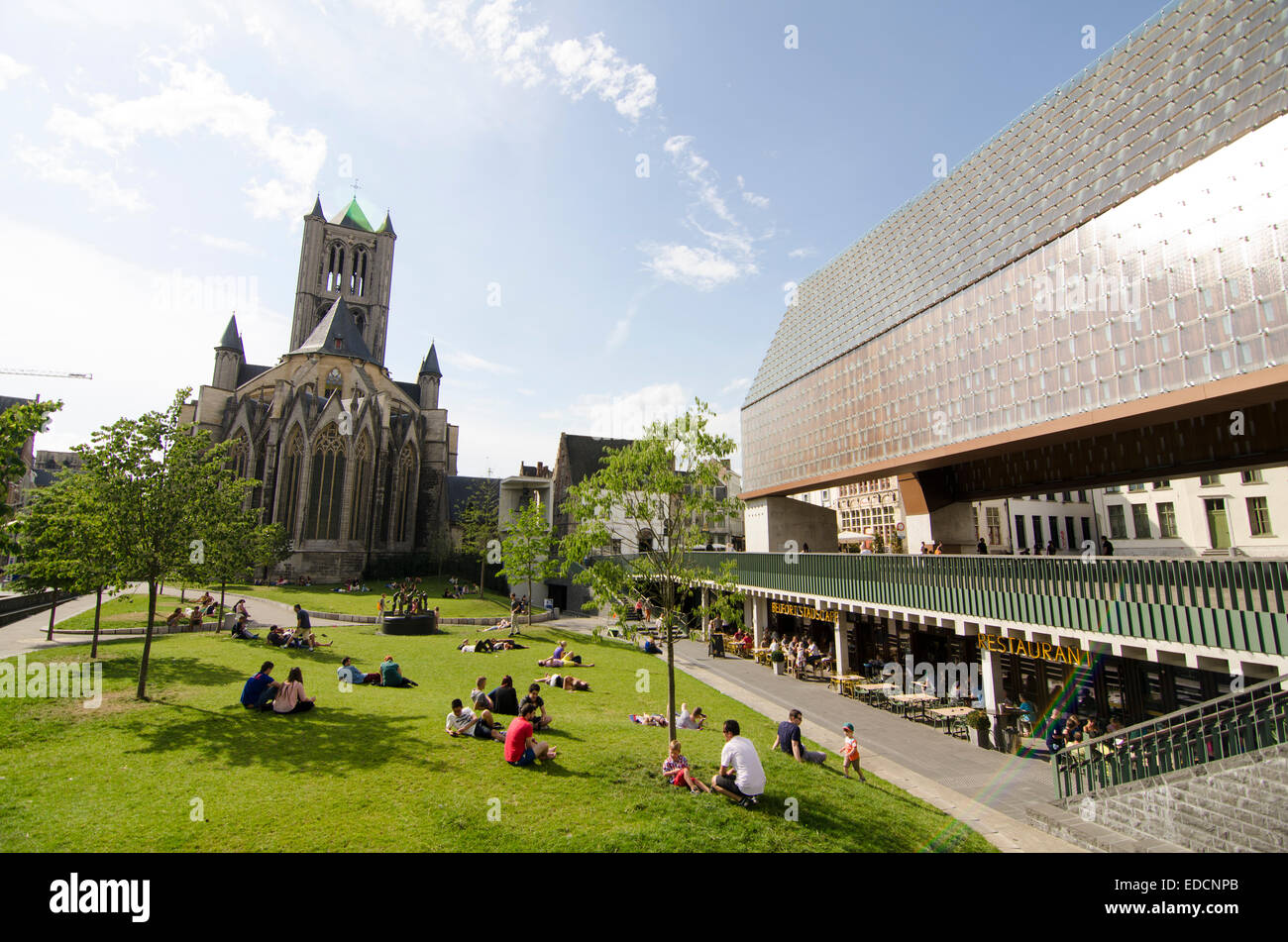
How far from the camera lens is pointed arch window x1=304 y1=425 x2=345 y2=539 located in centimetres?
5375

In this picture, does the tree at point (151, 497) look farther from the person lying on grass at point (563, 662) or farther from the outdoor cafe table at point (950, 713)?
the outdoor cafe table at point (950, 713)

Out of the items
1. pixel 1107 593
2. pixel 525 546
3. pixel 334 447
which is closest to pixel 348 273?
pixel 334 447

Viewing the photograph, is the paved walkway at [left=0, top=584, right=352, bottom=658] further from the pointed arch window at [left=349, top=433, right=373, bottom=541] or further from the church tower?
the church tower

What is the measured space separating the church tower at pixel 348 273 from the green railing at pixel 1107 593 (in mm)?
82561

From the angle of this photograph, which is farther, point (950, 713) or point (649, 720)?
point (950, 713)

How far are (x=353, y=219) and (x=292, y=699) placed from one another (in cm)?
9774

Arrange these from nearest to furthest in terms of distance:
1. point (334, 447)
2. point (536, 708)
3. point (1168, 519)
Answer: point (536, 708), point (1168, 519), point (334, 447)

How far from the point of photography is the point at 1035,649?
1686cm

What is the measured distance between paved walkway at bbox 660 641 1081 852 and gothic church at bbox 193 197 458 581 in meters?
43.6

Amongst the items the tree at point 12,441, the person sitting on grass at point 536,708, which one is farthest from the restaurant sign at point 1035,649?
the tree at point 12,441

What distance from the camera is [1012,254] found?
21281 millimetres

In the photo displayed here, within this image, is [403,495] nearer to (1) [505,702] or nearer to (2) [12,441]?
(1) [505,702]

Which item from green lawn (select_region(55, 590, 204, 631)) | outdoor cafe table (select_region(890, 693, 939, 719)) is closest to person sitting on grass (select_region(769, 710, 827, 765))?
outdoor cafe table (select_region(890, 693, 939, 719))

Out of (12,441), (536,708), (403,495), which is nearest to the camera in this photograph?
(12,441)
